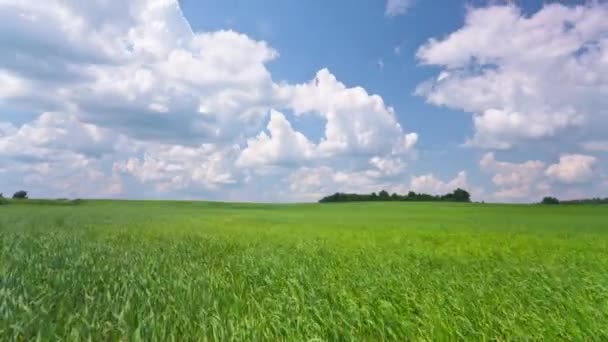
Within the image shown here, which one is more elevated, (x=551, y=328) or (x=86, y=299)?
(x=86, y=299)

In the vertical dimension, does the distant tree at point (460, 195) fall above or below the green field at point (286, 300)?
above

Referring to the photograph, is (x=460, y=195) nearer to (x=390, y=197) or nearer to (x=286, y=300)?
(x=390, y=197)

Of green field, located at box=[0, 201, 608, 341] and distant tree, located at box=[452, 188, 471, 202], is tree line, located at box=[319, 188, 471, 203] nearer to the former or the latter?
distant tree, located at box=[452, 188, 471, 202]

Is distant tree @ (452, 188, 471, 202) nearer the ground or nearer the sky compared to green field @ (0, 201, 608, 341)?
nearer the sky

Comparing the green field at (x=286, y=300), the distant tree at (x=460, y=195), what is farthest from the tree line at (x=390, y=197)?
the green field at (x=286, y=300)

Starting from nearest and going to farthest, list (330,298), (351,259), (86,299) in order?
(86,299) < (330,298) < (351,259)

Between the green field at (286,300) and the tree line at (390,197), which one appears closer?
the green field at (286,300)

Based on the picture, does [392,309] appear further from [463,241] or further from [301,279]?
[463,241]

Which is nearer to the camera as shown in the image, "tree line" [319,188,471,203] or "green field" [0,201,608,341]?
"green field" [0,201,608,341]

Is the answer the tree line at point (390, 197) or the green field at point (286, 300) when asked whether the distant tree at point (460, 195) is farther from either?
the green field at point (286, 300)

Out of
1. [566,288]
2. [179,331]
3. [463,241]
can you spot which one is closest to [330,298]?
[179,331]

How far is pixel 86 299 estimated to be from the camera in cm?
662

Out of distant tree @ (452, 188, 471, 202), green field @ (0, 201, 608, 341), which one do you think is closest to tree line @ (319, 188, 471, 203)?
distant tree @ (452, 188, 471, 202)

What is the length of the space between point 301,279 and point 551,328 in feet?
15.4
